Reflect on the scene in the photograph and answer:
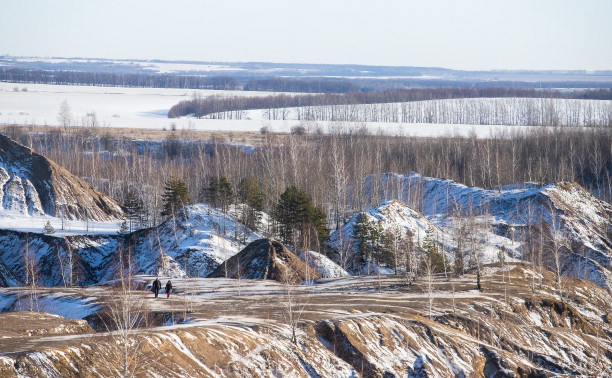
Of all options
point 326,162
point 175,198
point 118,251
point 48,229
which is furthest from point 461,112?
point 48,229

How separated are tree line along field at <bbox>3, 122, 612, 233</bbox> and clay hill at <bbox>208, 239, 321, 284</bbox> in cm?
1950

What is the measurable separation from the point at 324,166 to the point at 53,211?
38.2 metres

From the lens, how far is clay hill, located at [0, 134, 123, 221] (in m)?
70.2

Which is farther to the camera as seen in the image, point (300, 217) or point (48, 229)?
point (48, 229)

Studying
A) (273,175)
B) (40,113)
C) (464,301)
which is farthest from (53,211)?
(40,113)

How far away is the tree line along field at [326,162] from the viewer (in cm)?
8344

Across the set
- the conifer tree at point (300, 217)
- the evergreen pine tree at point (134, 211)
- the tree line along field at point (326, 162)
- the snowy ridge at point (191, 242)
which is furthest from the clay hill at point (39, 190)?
the conifer tree at point (300, 217)

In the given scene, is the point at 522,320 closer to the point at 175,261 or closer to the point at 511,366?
the point at 511,366

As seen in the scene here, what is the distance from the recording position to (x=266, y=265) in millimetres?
50312

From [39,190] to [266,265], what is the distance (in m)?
34.1

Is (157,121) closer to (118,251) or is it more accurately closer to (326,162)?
(326,162)

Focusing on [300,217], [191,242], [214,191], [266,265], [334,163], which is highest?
[334,163]

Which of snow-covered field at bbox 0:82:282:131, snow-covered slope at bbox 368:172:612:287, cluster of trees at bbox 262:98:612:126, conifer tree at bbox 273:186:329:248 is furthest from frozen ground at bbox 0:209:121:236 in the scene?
cluster of trees at bbox 262:98:612:126

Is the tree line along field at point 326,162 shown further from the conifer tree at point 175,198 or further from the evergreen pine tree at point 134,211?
the conifer tree at point 175,198
